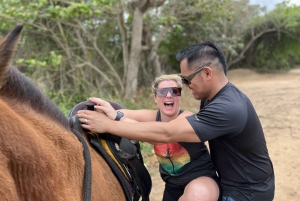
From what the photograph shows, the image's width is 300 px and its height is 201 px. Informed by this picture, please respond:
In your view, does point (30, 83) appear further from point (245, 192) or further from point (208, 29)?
point (208, 29)

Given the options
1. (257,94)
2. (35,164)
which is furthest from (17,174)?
(257,94)

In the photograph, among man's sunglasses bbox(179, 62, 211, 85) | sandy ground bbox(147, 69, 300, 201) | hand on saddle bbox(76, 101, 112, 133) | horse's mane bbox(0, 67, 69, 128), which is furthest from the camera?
sandy ground bbox(147, 69, 300, 201)

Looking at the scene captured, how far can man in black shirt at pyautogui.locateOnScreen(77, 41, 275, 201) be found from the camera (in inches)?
73.8

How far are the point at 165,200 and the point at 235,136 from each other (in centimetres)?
79

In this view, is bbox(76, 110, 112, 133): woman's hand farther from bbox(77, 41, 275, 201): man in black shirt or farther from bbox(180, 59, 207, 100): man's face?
bbox(180, 59, 207, 100): man's face

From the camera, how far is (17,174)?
98 cm

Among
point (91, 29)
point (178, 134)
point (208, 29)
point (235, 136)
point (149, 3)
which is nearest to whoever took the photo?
point (178, 134)

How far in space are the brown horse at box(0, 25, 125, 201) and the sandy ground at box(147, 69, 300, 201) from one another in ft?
11.5

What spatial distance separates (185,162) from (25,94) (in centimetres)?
130

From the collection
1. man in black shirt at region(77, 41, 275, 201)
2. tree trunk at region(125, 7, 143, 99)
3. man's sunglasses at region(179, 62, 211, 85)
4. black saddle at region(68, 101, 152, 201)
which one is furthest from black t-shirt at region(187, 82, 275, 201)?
tree trunk at region(125, 7, 143, 99)

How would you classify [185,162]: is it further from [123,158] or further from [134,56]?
[134,56]

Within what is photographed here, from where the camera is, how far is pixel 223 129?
74.5 inches

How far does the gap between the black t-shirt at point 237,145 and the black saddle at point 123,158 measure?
463mm

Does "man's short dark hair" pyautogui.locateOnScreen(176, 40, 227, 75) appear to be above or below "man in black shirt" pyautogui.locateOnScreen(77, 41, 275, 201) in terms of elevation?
above
